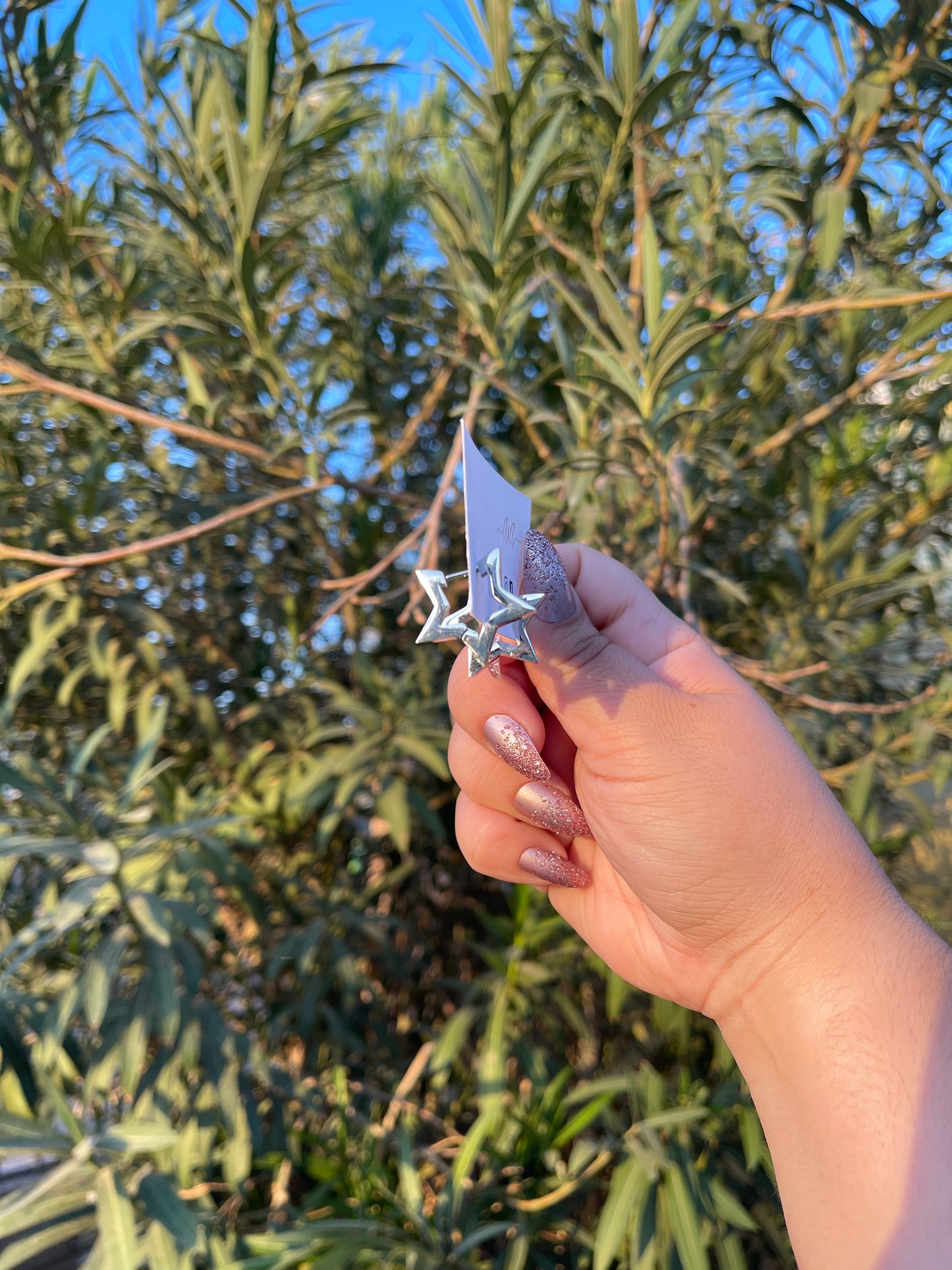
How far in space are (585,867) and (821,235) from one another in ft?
2.80

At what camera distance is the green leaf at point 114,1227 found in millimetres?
922

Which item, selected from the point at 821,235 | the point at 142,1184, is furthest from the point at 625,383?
the point at 142,1184

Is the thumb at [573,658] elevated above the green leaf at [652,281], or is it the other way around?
the green leaf at [652,281]

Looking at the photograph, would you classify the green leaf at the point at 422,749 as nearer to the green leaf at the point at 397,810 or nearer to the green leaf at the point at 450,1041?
the green leaf at the point at 397,810

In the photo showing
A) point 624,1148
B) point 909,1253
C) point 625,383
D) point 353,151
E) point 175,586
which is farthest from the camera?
point 353,151

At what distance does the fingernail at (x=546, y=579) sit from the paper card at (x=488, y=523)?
0.05ft

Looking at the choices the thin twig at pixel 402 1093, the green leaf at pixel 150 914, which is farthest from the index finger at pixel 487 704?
the thin twig at pixel 402 1093

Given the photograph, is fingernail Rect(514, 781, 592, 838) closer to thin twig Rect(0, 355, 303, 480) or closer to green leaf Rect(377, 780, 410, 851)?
green leaf Rect(377, 780, 410, 851)

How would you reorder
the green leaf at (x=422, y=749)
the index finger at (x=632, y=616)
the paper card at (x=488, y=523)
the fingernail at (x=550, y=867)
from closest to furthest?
the paper card at (x=488, y=523)
the index finger at (x=632, y=616)
the fingernail at (x=550, y=867)
the green leaf at (x=422, y=749)

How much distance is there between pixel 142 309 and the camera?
1396 mm

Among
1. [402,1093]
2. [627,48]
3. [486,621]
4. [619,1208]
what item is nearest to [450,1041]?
[402,1093]

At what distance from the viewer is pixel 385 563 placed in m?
0.84

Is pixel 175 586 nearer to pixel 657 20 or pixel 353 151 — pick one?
pixel 353 151

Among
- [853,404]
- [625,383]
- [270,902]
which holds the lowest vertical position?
[270,902]
